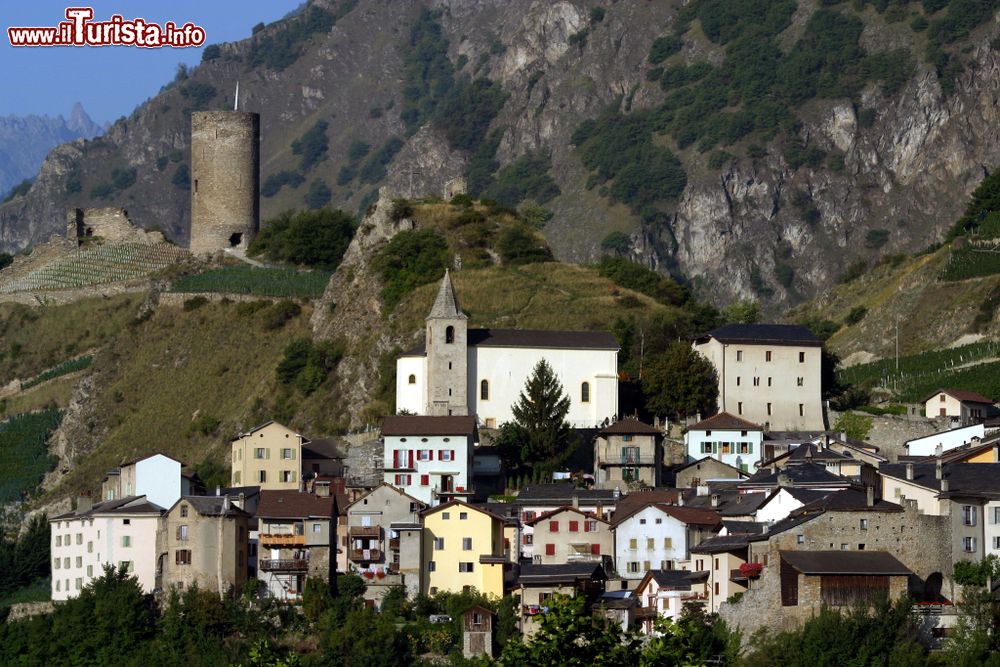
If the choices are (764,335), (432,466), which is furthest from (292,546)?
(764,335)

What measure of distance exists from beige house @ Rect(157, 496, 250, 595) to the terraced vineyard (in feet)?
172

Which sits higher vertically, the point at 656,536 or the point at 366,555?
the point at 656,536

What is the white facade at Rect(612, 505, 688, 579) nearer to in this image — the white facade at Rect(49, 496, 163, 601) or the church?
the church

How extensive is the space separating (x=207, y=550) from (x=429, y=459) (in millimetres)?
9717

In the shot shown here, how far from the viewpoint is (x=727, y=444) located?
7725 centimetres

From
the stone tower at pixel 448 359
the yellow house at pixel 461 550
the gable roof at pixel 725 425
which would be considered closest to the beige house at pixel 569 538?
the yellow house at pixel 461 550

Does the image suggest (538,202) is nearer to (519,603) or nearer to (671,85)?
(671,85)

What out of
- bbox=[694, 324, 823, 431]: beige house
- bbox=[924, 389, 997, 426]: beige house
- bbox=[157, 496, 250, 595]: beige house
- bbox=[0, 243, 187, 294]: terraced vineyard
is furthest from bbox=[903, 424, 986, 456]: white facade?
bbox=[0, 243, 187, 294]: terraced vineyard

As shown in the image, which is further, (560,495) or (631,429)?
(631,429)

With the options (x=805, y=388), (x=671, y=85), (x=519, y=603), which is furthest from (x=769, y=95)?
(x=519, y=603)

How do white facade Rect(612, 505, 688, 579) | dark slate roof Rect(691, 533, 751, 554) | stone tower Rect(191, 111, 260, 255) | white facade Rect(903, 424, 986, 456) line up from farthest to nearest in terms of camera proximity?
stone tower Rect(191, 111, 260, 255)
white facade Rect(903, 424, 986, 456)
white facade Rect(612, 505, 688, 579)
dark slate roof Rect(691, 533, 751, 554)

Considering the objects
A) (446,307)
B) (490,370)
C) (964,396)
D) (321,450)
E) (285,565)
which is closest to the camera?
(285,565)

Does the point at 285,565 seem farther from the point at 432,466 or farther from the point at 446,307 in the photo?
the point at 446,307

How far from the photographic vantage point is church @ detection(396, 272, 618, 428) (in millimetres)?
79188
